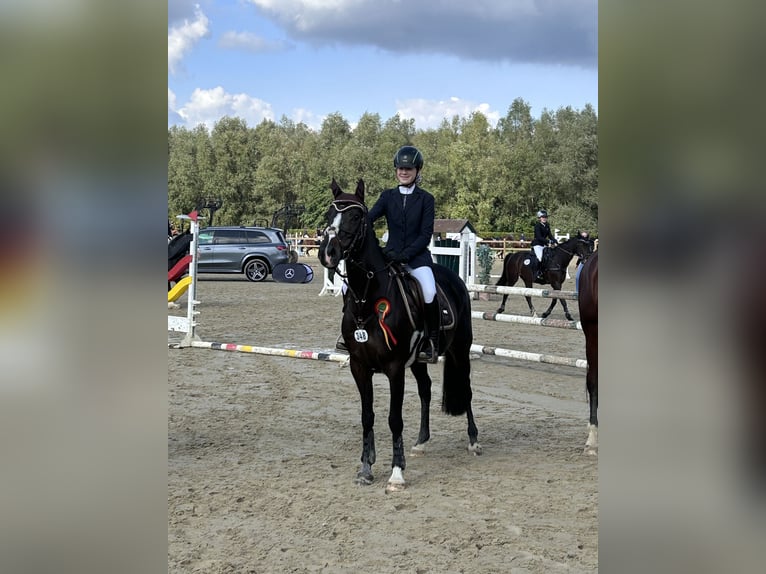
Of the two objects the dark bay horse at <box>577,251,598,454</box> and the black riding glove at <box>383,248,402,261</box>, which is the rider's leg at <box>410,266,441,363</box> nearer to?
the black riding glove at <box>383,248,402,261</box>

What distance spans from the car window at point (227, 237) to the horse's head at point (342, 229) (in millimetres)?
21046

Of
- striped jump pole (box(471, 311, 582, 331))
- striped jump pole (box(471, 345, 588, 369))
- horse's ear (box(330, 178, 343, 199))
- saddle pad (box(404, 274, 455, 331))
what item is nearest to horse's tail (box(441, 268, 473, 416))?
saddle pad (box(404, 274, 455, 331))

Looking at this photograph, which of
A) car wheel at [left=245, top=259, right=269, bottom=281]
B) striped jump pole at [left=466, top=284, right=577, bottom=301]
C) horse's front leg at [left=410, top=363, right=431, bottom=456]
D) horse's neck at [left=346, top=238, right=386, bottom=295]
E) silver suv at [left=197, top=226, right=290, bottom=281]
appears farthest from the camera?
car wheel at [left=245, top=259, right=269, bottom=281]

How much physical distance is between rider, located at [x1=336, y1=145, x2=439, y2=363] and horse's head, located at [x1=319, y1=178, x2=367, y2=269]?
1.32 ft

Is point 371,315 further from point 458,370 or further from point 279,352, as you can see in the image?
point 279,352

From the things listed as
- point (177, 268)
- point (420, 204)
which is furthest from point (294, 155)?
point (420, 204)

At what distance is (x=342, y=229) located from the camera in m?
5.13

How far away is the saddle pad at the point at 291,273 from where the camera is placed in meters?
24.4

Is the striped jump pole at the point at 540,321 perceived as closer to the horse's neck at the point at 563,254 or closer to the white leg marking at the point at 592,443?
the white leg marking at the point at 592,443

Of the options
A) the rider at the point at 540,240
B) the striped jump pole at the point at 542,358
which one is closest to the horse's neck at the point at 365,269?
the striped jump pole at the point at 542,358

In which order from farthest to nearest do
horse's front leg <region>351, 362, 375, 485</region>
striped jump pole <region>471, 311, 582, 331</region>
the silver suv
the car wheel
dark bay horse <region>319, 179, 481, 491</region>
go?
the car wheel
the silver suv
striped jump pole <region>471, 311, 582, 331</region>
horse's front leg <region>351, 362, 375, 485</region>
dark bay horse <region>319, 179, 481, 491</region>

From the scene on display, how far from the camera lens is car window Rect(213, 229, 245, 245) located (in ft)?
84.5
